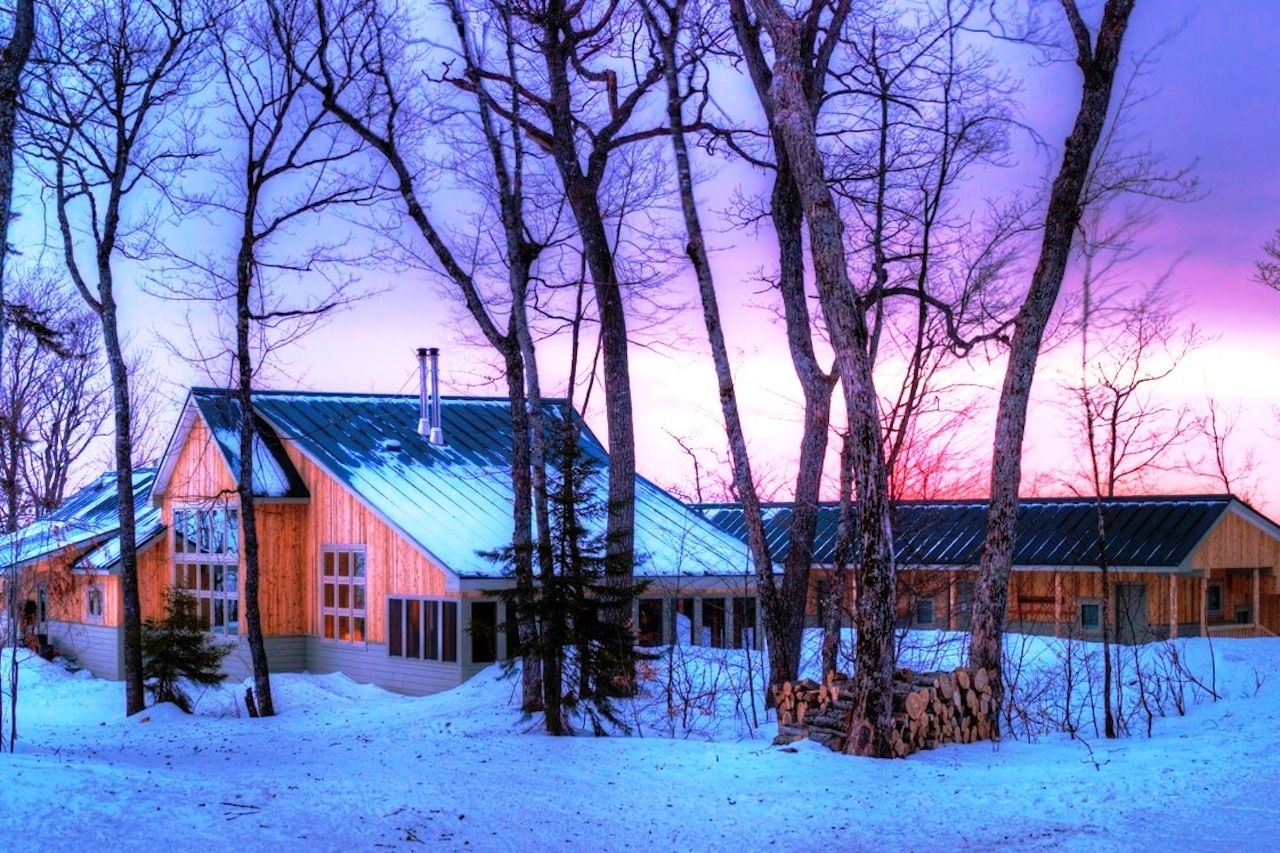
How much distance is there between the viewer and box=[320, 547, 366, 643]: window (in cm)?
2333

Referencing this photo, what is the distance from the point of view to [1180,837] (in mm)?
8016

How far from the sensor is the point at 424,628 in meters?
21.7

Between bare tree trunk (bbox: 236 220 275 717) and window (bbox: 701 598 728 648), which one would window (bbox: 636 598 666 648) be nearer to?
window (bbox: 701 598 728 648)

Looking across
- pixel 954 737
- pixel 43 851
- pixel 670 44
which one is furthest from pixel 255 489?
pixel 43 851

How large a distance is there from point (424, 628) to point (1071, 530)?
16431 mm

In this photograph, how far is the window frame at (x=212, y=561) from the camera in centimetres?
2545

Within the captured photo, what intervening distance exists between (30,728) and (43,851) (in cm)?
1406

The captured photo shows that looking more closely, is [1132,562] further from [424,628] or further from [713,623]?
[424,628]

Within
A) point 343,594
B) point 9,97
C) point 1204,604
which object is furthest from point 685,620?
point 9,97

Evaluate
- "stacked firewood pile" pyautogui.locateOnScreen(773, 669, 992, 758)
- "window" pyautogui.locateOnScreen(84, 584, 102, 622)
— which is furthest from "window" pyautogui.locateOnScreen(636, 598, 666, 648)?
"window" pyautogui.locateOnScreen(84, 584, 102, 622)

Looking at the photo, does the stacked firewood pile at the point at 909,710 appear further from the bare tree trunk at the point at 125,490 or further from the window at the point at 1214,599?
the window at the point at 1214,599

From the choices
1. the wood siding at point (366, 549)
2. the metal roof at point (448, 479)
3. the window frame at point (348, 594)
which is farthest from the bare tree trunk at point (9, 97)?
the window frame at point (348, 594)

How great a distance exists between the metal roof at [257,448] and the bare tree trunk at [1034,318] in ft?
49.0

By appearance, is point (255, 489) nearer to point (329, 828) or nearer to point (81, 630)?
point (81, 630)
